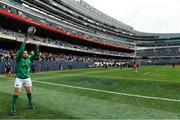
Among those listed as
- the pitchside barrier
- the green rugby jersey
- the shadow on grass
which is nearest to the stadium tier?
the pitchside barrier

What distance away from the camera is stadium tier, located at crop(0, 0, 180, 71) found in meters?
46.7

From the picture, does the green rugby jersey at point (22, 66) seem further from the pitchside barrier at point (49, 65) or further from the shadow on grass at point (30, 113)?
the pitchside barrier at point (49, 65)

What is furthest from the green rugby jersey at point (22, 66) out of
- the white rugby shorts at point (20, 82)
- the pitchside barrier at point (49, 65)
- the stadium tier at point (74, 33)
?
the stadium tier at point (74, 33)

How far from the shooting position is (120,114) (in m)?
8.56

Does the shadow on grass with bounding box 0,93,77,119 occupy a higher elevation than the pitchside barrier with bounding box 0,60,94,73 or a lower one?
lower

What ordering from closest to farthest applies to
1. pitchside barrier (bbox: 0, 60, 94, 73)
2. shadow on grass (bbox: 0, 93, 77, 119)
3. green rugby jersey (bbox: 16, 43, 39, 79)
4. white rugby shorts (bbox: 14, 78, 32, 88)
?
shadow on grass (bbox: 0, 93, 77, 119) < white rugby shorts (bbox: 14, 78, 32, 88) < green rugby jersey (bbox: 16, 43, 39, 79) < pitchside barrier (bbox: 0, 60, 94, 73)

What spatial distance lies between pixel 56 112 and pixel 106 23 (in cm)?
10733

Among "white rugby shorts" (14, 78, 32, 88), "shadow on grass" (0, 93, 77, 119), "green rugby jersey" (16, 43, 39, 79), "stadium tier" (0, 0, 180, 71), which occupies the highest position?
"stadium tier" (0, 0, 180, 71)

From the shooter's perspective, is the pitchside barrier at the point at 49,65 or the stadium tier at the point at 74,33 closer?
the pitchside barrier at the point at 49,65

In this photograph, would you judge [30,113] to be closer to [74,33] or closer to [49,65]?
[49,65]

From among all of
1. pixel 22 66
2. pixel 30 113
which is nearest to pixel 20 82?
pixel 22 66

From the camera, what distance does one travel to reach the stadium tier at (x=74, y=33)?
46.7 metres

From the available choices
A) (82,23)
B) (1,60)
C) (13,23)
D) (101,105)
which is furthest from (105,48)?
(101,105)

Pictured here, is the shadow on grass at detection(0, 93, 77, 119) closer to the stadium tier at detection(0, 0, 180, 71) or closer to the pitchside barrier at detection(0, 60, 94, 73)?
the pitchside barrier at detection(0, 60, 94, 73)
